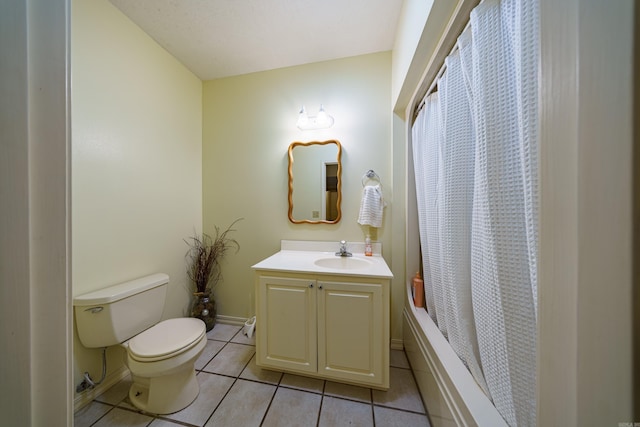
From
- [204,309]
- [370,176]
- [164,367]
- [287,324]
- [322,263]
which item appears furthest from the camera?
[204,309]

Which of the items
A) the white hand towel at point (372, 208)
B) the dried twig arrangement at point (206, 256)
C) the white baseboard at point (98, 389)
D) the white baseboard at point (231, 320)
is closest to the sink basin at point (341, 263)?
the white hand towel at point (372, 208)

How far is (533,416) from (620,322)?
21.3 inches

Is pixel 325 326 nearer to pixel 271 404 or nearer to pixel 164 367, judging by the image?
pixel 271 404

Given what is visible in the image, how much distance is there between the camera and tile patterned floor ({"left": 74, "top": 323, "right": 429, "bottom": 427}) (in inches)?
40.5

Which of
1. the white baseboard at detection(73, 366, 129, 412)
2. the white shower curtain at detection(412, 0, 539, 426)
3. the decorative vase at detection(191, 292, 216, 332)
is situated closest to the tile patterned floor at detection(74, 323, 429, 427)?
the white baseboard at detection(73, 366, 129, 412)

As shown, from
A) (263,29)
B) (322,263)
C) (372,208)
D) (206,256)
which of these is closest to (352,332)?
(322,263)

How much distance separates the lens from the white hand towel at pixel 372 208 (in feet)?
5.13

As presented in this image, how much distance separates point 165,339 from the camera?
112cm

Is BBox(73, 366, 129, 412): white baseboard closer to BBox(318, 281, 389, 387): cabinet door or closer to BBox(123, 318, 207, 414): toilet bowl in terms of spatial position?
BBox(123, 318, 207, 414): toilet bowl

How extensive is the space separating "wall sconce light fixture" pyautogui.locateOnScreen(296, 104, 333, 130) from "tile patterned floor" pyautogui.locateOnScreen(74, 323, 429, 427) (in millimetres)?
1870

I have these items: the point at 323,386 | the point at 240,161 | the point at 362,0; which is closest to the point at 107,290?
the point at 240,161

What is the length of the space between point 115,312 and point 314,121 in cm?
184

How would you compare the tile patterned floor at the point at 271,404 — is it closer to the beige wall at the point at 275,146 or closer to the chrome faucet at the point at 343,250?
the beige wall at the point at 275,146

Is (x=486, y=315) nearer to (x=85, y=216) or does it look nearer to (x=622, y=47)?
(x=622, y=47)
